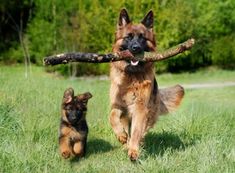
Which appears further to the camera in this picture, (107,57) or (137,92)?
(137,92)

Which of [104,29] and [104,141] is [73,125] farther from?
[104,29]

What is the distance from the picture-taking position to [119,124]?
894 centimetres

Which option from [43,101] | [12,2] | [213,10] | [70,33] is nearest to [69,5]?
[70,33]

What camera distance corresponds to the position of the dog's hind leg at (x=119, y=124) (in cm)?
888

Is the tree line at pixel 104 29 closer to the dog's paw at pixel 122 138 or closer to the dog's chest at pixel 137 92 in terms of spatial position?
the dog's chest at pixel 137 92

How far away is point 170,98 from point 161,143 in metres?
1.41

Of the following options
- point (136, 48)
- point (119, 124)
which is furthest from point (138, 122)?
point (136, 48)

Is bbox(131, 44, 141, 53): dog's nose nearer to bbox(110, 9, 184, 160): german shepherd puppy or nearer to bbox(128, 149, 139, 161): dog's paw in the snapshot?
bbox(110, 9, 184, 160): german shepherd puppy

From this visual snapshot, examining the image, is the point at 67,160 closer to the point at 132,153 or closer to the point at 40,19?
the point at 132,153

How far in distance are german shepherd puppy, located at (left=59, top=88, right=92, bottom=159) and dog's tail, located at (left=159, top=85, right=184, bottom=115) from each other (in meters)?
2.11

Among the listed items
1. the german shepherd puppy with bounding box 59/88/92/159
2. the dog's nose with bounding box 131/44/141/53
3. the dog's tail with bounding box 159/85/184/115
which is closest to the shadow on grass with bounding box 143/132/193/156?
the dog's tail with bounding box 159/85/184/115

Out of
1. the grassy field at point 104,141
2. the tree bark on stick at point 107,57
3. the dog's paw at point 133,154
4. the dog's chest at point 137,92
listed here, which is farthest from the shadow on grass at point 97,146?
the tree bark on stick at point 107,57

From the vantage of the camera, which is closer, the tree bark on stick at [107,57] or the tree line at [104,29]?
the tree bark on stick at [107,57]

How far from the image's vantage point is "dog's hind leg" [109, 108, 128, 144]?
8.88m
